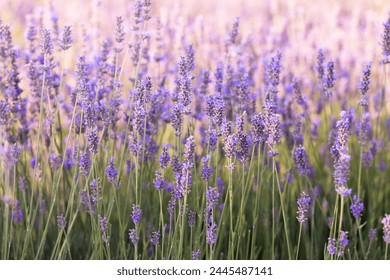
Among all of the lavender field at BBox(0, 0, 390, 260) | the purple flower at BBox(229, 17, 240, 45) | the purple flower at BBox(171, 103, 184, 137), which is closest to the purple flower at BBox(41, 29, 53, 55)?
the lavender field at BBox(0, 0, 390, 260)

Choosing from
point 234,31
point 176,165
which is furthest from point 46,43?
point 234,31

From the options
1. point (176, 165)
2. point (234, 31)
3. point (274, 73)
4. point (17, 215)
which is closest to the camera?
point (176, 165)

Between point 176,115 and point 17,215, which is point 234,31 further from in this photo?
point 17,215

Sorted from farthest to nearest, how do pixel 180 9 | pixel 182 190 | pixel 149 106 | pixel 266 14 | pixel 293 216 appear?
pixel 266 14 → pixel 180 9 → pixel 293 216 → pixel 149 106 → pixel 182 190

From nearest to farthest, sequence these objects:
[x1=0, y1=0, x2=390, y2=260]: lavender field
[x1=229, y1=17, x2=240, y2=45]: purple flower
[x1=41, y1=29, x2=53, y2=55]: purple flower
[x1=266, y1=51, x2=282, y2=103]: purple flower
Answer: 1. [x1=0, y1=0, x2=390, y2=260]: lavender field
2. [x1=41, y1=29, x2=53, y2=55]: purple flower
3. [x1=266, y1=51, x2=282, y2=103]: purple flower
4. [x1=229, y1=17, x2=240, y2=45]: purple flower

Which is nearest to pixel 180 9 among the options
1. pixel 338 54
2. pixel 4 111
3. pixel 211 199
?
pixel 338 54

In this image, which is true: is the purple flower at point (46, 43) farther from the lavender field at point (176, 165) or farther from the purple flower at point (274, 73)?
the purple flower at point (274, 73)

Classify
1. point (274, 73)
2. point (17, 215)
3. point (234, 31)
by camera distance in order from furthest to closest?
point (234, 31), point (17, 215), point (274, 73)

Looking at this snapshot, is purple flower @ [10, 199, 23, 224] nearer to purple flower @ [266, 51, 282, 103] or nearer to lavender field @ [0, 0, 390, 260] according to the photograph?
lavender field @ [0, 0, 390, 260]

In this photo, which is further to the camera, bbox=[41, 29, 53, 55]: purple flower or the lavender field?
bbox=[41, 29, 53, 55]: purple flower

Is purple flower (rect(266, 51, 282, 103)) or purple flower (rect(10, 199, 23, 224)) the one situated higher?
purple flower (rect(266, 51, 282, 103))
